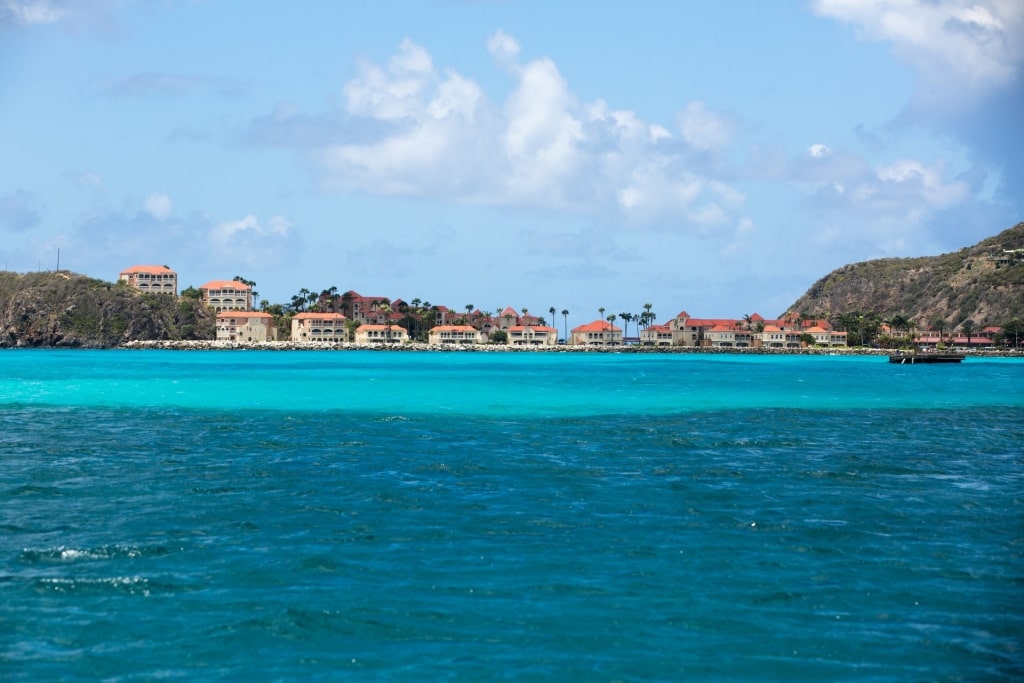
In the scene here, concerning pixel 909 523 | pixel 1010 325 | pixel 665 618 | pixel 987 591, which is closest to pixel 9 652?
pixel 665 618

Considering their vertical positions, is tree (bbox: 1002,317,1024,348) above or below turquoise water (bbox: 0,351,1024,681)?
above

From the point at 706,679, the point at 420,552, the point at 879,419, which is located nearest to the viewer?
the point at 706,679

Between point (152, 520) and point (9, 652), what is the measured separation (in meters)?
6.51

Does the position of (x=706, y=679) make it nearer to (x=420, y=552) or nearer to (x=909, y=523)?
(x=420, y=552)

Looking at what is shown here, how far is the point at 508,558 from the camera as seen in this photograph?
1433 cm

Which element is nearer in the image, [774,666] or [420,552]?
[774,666]

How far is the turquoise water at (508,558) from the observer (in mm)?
10602

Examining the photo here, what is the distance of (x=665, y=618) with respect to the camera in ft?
38.7

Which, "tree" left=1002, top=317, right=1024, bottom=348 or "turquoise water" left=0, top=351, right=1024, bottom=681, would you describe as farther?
"tree" left=1002, top=317, right=1024, bottom=348

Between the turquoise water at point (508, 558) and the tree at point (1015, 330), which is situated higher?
the tree at point (1015, 330)

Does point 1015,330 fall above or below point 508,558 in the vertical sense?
above

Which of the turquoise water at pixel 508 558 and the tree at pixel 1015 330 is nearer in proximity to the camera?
the turquoise water at pixel 508 558

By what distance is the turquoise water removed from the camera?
1060 centimetres

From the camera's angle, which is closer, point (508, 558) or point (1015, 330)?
point (508, 558)
